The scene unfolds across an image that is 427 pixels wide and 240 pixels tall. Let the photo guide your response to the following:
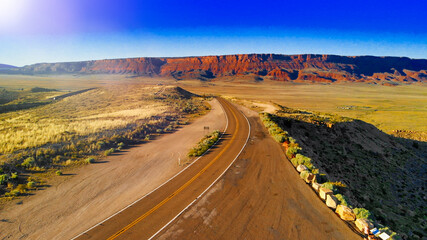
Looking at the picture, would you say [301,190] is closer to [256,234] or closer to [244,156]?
[256,234]

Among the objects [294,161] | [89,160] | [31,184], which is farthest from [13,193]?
[294,161]

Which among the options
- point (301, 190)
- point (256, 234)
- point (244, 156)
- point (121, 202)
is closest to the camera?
point (256, 234)

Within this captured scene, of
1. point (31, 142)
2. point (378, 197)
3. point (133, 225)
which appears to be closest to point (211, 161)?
point (133, 225)

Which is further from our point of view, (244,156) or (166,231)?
(244,156)

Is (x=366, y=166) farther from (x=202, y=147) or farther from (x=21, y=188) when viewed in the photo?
(x=21, y=188)

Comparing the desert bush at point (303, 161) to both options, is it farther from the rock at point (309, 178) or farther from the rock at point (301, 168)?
the rock at point (309, 178)

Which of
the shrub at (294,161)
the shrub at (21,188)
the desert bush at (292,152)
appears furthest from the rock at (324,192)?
the shrub at (21,188)
